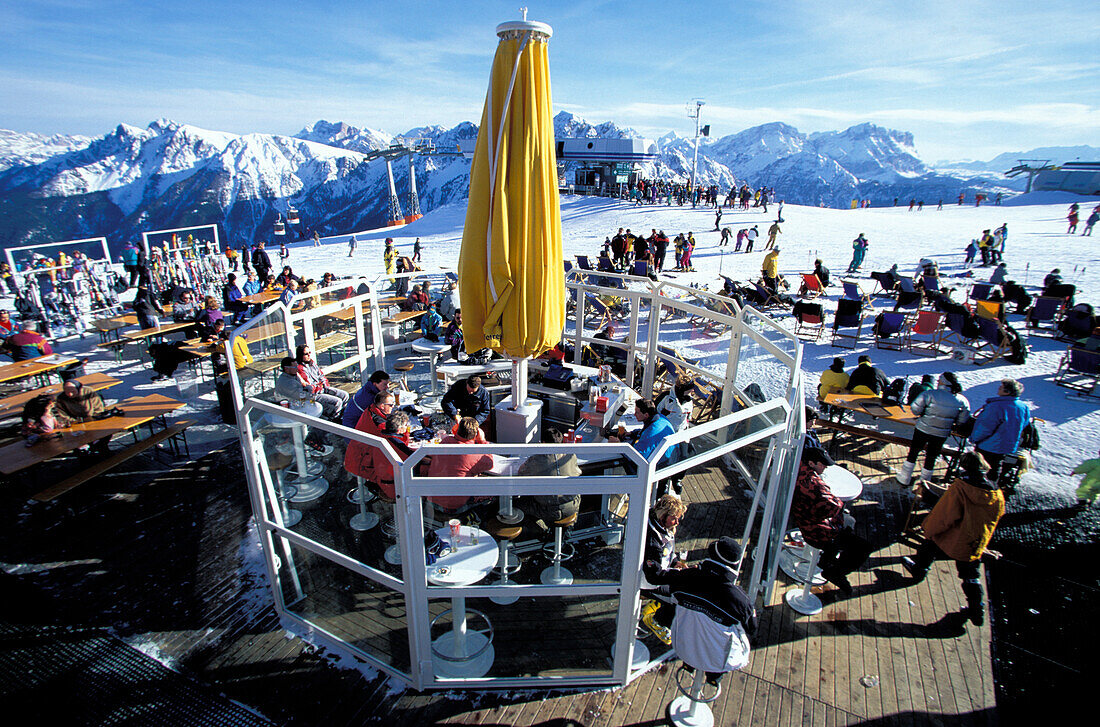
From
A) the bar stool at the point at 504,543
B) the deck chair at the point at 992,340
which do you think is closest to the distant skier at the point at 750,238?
the deck chair at the point at 992,340

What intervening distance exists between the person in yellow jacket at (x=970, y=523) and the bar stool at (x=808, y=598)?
1.18 meters

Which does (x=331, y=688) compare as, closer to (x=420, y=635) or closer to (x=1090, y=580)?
(x=420, y=635)

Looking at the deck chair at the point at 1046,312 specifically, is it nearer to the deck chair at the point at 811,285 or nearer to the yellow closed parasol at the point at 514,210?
the deck chair at the point at 811,285

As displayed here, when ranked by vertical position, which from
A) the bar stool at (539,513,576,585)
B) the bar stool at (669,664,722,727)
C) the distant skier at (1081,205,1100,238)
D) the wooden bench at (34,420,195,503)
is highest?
the distant skier at (1081,205,1100,238)

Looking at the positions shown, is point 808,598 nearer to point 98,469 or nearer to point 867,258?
point 98,469

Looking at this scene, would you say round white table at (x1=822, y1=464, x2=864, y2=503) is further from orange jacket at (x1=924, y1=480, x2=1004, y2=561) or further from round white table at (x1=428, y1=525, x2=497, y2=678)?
round white table at (x1=428, y1=525, x2=497, y2=678)

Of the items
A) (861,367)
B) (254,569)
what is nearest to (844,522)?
(861,367)

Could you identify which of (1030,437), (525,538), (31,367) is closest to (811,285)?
(1030,437)

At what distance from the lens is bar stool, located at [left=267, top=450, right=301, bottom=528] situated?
470 centimetres

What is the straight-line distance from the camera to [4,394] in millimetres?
10172

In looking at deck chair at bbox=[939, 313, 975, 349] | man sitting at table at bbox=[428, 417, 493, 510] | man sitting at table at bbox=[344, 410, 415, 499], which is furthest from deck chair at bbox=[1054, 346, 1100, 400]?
man sitting at table at bbox=[344, 410, 415, 499]

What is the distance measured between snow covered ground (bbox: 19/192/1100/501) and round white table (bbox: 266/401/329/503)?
4.25 metres

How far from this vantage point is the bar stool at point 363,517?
227 inches

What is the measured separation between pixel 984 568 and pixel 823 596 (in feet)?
6.87
